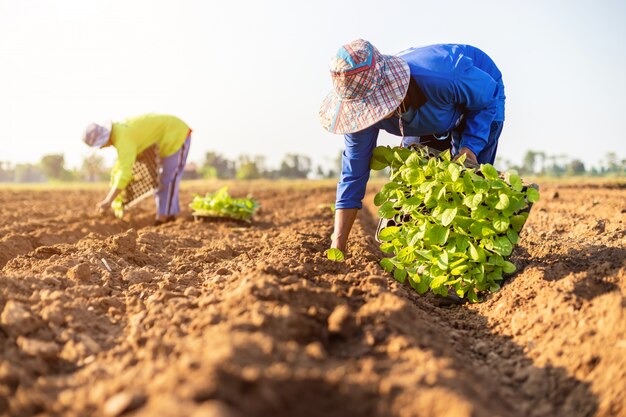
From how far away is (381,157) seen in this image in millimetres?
3518

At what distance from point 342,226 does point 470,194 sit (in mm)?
845

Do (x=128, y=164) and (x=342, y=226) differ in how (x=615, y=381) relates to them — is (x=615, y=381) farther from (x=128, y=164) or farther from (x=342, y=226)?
(x=128, y=164)

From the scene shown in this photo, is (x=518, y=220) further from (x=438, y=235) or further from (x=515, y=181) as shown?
(x=438, y=235)

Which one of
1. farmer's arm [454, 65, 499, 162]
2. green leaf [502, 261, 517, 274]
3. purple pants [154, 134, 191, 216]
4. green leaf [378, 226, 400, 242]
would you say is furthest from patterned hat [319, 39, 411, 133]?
purple pants [154, 134, 191, 216]

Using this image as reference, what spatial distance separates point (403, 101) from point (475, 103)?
1.45ft

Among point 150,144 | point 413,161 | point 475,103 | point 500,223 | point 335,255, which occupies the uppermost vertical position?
point 475,103

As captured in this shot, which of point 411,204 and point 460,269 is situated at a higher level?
point 411,204

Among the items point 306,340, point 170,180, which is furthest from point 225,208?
point 306,340

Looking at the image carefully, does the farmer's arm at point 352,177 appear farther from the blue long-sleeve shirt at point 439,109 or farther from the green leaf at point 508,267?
the green leaf at point 508,267

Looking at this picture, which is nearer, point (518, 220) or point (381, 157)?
point (518, 220)

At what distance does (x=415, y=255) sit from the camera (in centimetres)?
338

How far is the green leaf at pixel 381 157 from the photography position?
3480mm

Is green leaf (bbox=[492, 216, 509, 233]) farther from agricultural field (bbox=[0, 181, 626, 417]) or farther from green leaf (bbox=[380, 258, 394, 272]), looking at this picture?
green leaf (bbox=[380, 258, 394, 272])

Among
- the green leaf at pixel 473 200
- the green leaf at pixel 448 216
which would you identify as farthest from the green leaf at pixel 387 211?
the green leaf at pixel 473 200
